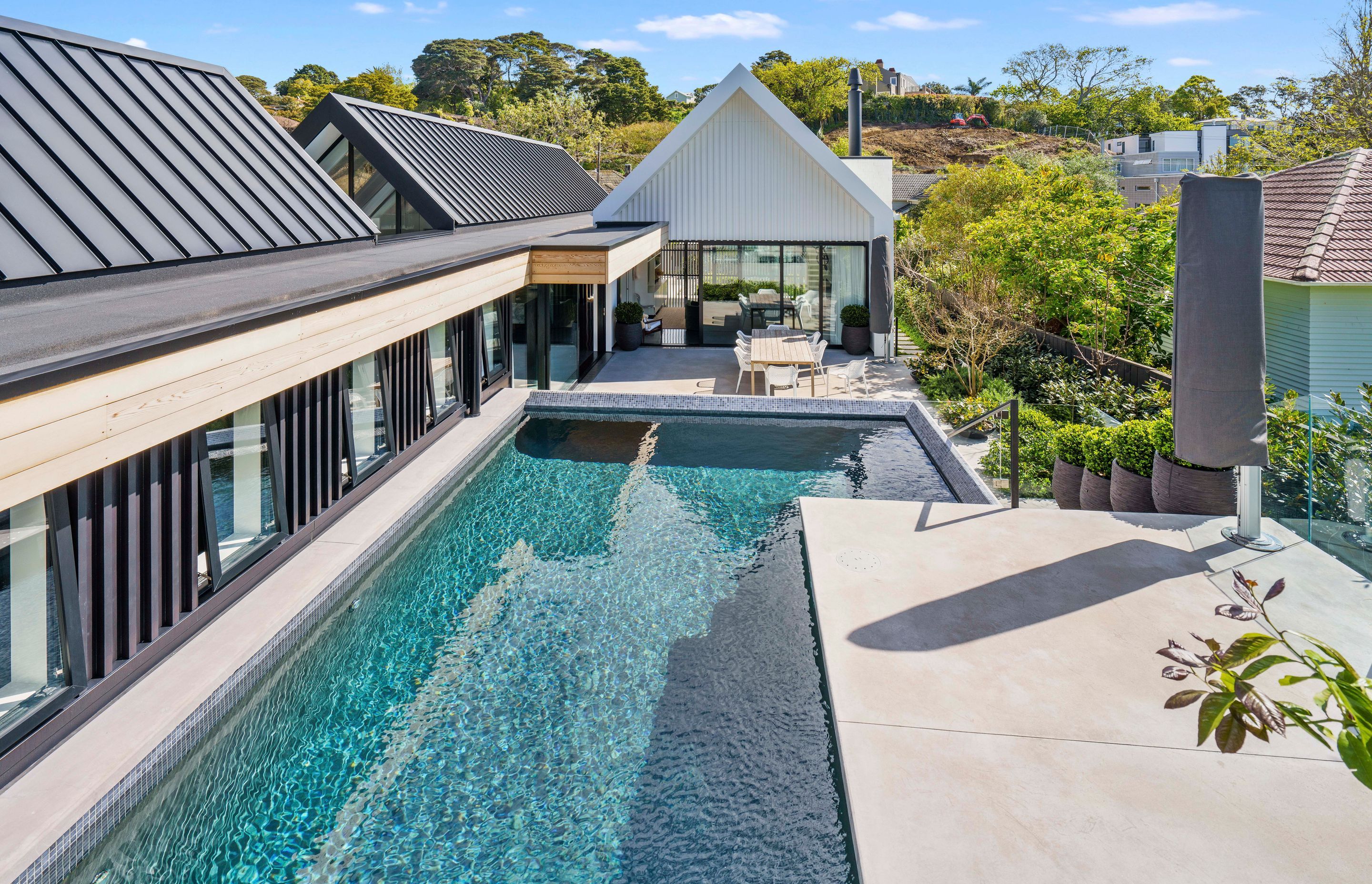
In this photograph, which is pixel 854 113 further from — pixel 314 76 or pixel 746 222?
pixel 314 76

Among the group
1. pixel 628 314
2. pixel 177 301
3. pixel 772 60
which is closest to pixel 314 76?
pixel 772 60

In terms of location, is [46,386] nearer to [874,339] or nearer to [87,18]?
[874,339]

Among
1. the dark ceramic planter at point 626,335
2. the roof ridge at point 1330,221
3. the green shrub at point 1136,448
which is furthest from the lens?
the dark ceramic planter at point 626,335

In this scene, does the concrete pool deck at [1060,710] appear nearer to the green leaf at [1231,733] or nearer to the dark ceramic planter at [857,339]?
the green leaf at [1231,733]

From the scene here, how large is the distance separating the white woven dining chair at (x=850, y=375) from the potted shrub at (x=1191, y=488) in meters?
6.44

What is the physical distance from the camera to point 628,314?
17.9 m

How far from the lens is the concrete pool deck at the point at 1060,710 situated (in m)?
3.36

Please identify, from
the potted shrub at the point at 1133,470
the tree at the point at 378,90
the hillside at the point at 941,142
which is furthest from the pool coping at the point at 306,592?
the hillside at the point at 941,142

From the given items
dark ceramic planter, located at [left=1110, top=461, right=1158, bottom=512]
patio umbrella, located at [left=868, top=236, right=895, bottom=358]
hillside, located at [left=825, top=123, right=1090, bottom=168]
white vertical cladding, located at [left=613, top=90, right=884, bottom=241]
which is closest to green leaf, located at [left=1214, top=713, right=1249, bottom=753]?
dark ceramic planter, located at [left=1110, top=461, right=1158, bottom=512]

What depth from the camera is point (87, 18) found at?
94.6 meters

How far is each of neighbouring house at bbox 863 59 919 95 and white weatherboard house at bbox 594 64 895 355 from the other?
235ft

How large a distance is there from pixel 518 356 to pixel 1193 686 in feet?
34.5

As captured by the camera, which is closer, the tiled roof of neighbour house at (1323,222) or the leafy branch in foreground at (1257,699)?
the leafy branch in foreground at (1257,699)

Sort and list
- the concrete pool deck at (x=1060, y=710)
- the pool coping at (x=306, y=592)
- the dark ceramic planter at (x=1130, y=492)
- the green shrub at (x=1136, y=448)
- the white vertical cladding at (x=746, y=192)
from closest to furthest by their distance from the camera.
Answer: the concrete pool deck at (x=1060, y=710) < the pool coping at (x=306, y=592) < the dark ceramic planter at (x=1130, y=492) < the green shrub at (x=1136, y=448) < the white vertical cladding at (x=746, y=192)
